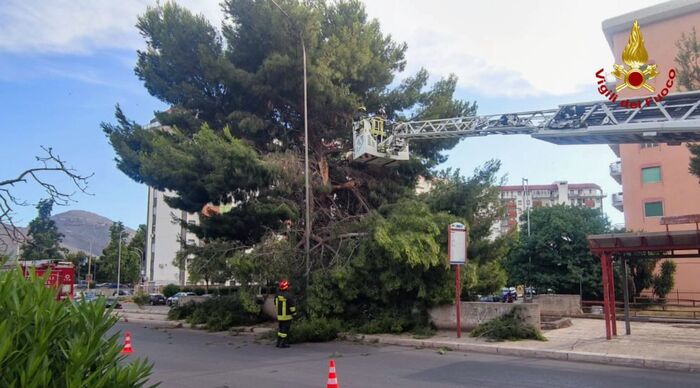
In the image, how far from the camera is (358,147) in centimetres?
2056

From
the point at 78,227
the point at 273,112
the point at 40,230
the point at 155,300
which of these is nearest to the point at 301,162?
the point at 273,112

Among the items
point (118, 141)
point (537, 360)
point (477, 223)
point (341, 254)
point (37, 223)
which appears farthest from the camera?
point (118, 141)

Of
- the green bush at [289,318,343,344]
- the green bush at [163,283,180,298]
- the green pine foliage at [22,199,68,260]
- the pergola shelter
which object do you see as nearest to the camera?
the green pine foliage at [22,199,68,260]

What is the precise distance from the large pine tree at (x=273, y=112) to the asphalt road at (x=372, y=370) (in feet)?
20.8

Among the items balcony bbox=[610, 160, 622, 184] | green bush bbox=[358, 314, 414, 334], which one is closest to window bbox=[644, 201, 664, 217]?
balcony bbox=[610, 160, 622, 184]

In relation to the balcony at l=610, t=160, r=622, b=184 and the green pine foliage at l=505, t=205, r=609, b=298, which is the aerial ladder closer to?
the green pine foliage at l=505, t=205, r=609, b=298

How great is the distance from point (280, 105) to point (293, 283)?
8216 mm

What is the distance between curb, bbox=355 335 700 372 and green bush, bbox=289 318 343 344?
829 millimetres

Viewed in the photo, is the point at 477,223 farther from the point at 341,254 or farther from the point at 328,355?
the point at 328,355

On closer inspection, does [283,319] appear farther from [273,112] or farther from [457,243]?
[273,112]

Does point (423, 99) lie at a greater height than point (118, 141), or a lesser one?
greater

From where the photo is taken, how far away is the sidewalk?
12281 mm

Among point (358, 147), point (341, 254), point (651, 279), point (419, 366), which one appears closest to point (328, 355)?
point (419, 366)

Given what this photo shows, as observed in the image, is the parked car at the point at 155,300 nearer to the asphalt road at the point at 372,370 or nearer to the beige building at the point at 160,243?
the beige building at the point at 160,243
